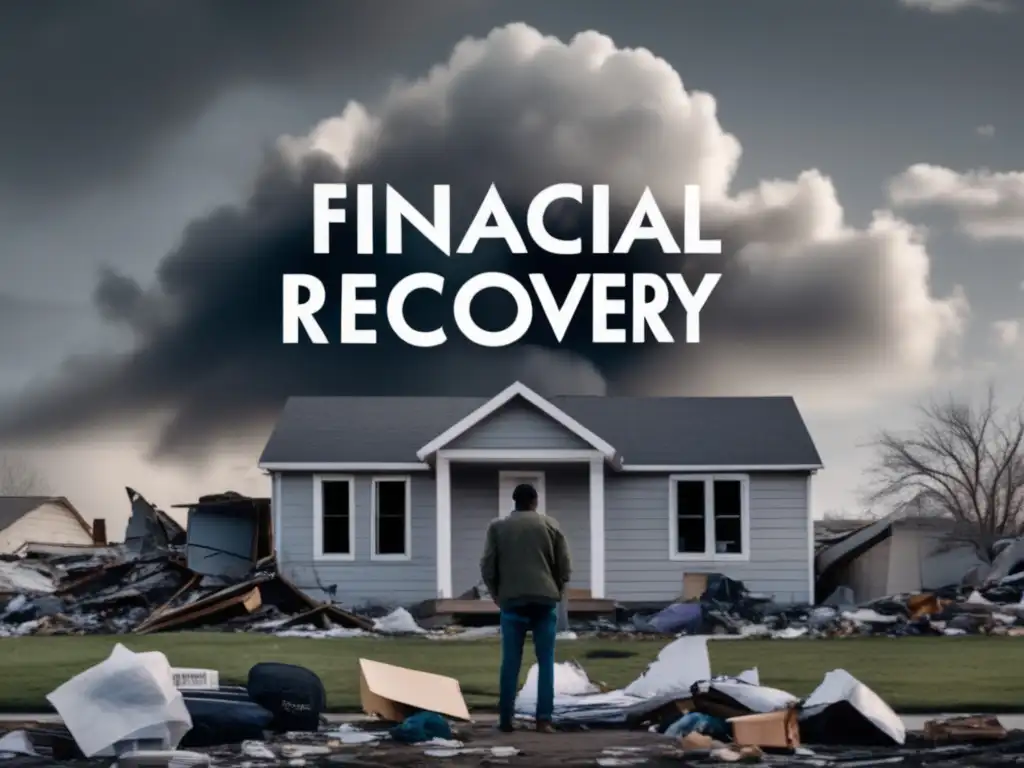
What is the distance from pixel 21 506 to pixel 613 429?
125 feet

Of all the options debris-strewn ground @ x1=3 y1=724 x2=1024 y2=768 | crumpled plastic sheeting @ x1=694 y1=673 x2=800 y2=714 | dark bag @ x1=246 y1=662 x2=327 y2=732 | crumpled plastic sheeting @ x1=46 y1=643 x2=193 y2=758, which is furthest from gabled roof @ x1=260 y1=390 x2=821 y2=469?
crumpled plastic sheeting @ x1=46 y1=643 x2=193 y2=758

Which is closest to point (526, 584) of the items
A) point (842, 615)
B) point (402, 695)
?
point (402, 695)

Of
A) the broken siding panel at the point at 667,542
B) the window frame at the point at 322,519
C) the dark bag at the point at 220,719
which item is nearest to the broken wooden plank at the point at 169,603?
the window frame at the point at 322,519

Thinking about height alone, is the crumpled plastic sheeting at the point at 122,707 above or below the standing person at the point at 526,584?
below

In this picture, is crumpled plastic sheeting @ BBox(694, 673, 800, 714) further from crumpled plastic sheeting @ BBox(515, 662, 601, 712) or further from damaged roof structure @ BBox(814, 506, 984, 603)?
damaged roof structure @ BBox(814, 506, 984, 603)

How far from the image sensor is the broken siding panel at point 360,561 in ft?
99.8

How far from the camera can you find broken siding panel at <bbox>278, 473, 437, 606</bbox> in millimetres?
30422

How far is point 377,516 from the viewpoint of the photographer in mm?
30828

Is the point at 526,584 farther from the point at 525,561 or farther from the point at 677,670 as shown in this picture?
the point at 677,670

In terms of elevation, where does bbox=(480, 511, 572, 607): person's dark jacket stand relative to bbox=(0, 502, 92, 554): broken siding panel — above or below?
above

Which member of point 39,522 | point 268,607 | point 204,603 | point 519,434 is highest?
point 519,434

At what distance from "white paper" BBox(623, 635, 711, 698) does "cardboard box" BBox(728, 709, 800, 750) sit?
5.34ft

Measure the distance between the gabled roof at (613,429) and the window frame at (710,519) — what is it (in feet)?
1.04

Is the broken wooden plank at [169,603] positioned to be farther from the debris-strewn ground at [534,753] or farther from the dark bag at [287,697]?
the debris-strewn ground at [534,753]
